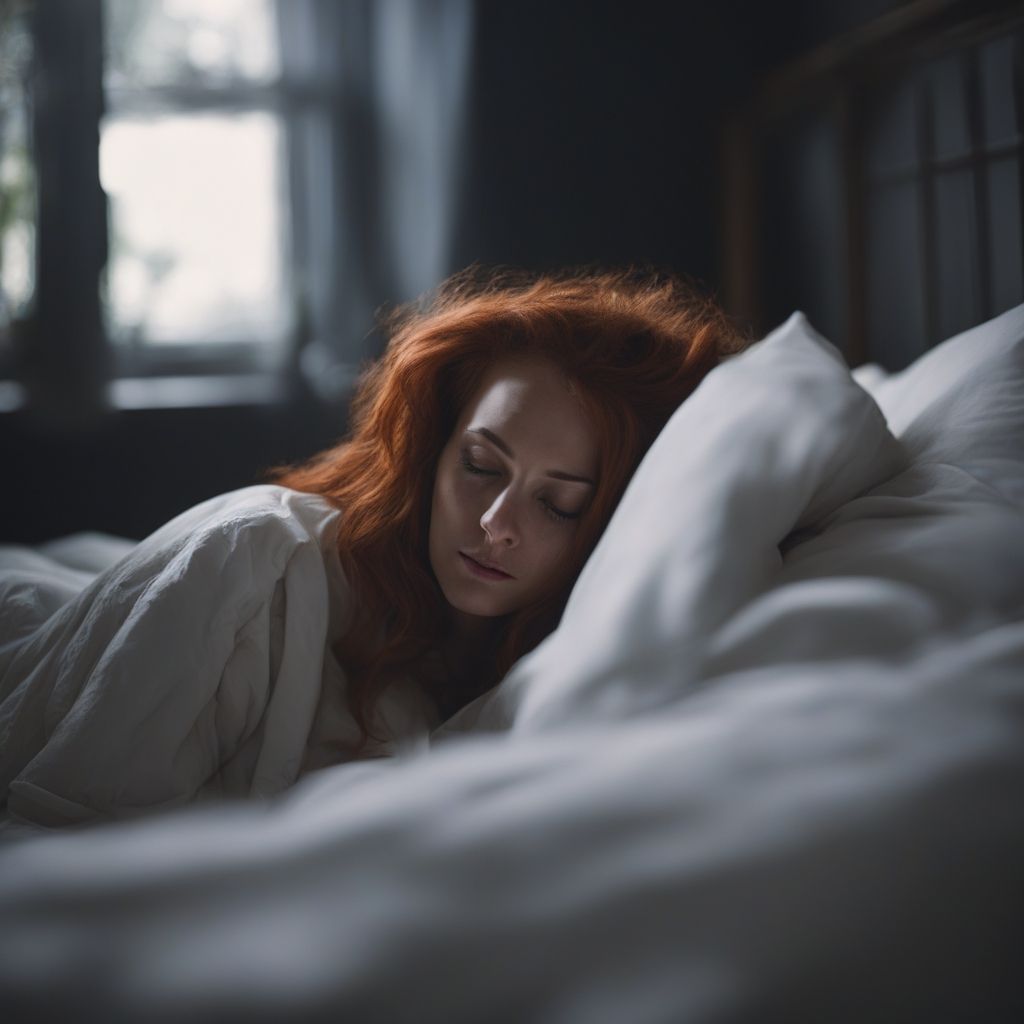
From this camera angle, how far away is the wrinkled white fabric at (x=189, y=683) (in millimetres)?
840

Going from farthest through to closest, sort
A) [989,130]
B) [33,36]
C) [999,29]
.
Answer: [33,36] < [989,130] < [999,29]

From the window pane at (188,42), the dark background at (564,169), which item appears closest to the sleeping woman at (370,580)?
the dark background at (564,169)

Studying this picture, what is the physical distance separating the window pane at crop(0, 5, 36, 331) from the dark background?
0.46 m

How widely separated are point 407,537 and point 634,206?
7.81 ft

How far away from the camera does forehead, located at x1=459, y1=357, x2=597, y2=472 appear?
1.06m

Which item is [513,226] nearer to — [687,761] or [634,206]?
[634,206]

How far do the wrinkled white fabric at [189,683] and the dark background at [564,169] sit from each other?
2097mm

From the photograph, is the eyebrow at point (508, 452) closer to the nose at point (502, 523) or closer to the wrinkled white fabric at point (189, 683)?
the nose at point (502, 523)

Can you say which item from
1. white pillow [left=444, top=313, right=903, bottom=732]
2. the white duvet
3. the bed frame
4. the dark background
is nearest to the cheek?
white pillow [left=444, top=313, right=903, bottom=732]

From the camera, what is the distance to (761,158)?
121 inches

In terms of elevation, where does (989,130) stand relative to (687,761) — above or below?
above

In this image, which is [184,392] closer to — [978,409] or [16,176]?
[16,176]

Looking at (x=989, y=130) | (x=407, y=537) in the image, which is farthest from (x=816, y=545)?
(x=989, y=130)

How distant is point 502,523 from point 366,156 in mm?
2517
